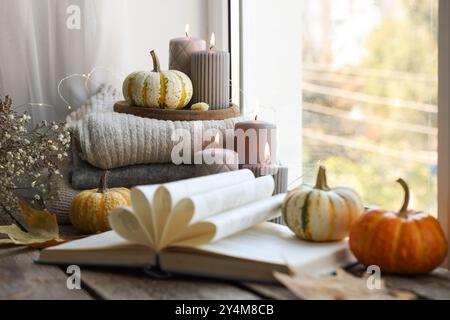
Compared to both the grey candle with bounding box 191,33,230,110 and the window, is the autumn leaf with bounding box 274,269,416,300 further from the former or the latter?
the grey candle with bounding box 191,33,230,110

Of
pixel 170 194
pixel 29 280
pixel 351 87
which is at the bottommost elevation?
pixel 29 280

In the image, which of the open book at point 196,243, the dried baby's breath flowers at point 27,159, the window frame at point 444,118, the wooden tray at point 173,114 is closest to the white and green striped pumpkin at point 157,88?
the wooden tray at point 173,114

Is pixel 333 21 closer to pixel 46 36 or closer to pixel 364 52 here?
pixel 364 52

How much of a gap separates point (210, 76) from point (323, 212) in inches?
20.8

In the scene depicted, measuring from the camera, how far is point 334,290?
0.86 meters

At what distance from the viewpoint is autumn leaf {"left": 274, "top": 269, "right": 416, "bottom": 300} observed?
0.85 metres

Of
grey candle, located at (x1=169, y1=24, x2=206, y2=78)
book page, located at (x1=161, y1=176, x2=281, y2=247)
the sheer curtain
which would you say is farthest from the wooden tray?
book page, located at (x1=161, y1=176, x2=281, y2=247)

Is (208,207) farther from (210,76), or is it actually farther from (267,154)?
(210,76)

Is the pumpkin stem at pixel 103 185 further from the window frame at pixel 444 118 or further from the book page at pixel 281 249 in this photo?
the window frame at pixel 444 118

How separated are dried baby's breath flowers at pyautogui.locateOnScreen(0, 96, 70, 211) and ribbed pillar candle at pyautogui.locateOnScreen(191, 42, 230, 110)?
276 millimetres

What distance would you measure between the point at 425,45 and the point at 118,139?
1.83 feet

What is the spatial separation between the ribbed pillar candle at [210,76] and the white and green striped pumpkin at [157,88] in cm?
3

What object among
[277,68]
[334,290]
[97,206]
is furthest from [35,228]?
[277,68]

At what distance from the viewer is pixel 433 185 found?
4.21 ft
